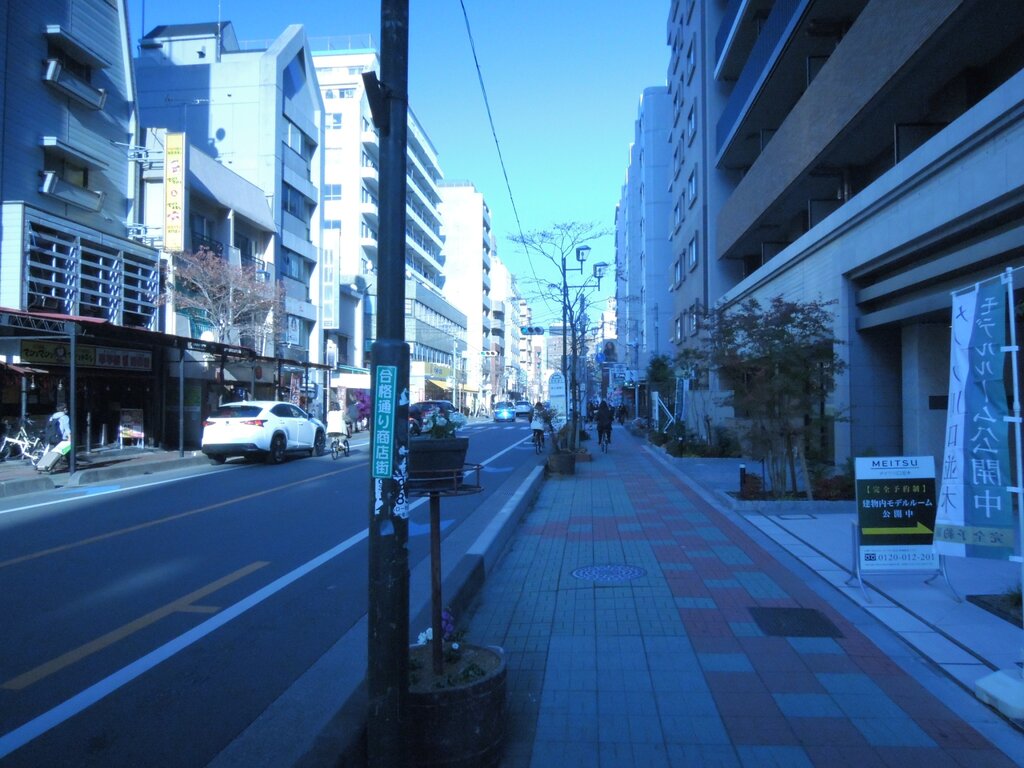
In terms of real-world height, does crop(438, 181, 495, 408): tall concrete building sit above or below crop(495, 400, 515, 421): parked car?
above

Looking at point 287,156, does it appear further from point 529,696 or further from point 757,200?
point 529,696

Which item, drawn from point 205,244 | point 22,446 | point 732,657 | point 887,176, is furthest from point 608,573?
point 205,244

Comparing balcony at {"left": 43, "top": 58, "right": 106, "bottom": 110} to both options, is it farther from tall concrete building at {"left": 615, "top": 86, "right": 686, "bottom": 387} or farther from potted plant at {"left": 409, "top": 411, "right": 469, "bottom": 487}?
tall concrete building at {"left": 615, "top": 86, "right": 686, "bottom": 387}

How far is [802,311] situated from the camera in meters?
13.2

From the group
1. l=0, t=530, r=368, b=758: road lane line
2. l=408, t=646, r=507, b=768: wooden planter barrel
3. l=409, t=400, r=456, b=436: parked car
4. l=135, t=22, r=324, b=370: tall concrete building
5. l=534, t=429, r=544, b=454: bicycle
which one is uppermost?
l=135, t=22, r=324, b=370: tall concrete building

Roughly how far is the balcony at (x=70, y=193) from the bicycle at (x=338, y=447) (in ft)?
33.8

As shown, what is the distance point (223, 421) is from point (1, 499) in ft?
23.0

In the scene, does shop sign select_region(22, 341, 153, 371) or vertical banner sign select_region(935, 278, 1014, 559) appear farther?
shop sign select_region(22, 341, 153, 371)

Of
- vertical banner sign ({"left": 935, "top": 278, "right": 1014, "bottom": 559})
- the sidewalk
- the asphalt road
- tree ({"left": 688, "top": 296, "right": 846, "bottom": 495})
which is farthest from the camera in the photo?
tree ({"left": 688, "top": 296, "right": 846, "bottom": 495})

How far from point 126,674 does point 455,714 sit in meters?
2.73

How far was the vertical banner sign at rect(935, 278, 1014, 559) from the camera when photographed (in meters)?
5.21

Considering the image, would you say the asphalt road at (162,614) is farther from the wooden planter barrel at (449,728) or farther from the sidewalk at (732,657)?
the sidewalk at (732,657)

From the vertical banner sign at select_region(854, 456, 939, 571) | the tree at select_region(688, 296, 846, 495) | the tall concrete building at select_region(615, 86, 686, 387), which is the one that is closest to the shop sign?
the tree at select_region(688, 296, 846, 495)

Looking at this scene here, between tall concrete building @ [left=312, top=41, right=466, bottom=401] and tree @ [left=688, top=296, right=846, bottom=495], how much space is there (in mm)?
28705
